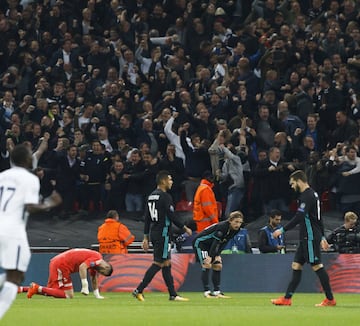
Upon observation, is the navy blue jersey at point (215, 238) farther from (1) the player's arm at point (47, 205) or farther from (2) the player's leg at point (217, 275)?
(1) the player's arm at point (47, 205)

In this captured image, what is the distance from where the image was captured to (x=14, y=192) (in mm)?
13352

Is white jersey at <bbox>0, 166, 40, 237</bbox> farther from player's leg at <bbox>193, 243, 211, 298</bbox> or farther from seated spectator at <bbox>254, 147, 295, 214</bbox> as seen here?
seated spectator at <bbox>254, 147, 295, 214</bbox>

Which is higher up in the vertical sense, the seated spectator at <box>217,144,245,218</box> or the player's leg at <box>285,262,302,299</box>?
the seated spectator at <box>217,144,245,218</box>

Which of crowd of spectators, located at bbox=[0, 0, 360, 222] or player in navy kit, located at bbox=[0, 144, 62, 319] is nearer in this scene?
player in navy kit, located at bbox=[0, 144, 62, 319]

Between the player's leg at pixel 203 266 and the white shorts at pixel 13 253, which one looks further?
the player's leg at pixel 203 266

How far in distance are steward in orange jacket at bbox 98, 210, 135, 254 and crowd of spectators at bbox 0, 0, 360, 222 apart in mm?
2032

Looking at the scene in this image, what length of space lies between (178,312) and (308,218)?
3.02 meters

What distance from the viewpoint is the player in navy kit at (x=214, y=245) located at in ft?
74.4

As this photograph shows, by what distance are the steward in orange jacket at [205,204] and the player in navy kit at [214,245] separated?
195cm

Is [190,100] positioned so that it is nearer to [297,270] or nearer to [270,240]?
[270,240]

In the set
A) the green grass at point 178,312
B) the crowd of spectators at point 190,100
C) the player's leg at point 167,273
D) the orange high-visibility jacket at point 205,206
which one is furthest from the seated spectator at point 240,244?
the player's leg at point 167,273

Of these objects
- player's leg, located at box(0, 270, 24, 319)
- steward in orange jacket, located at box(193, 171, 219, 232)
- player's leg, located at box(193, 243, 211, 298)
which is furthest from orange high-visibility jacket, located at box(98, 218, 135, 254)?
player's leg, located at box(0, 270, 24, 319)

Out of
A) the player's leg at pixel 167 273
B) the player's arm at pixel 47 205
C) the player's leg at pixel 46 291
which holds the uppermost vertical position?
the player's arm at pixel 47 205

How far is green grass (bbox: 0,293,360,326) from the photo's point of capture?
15.9m
